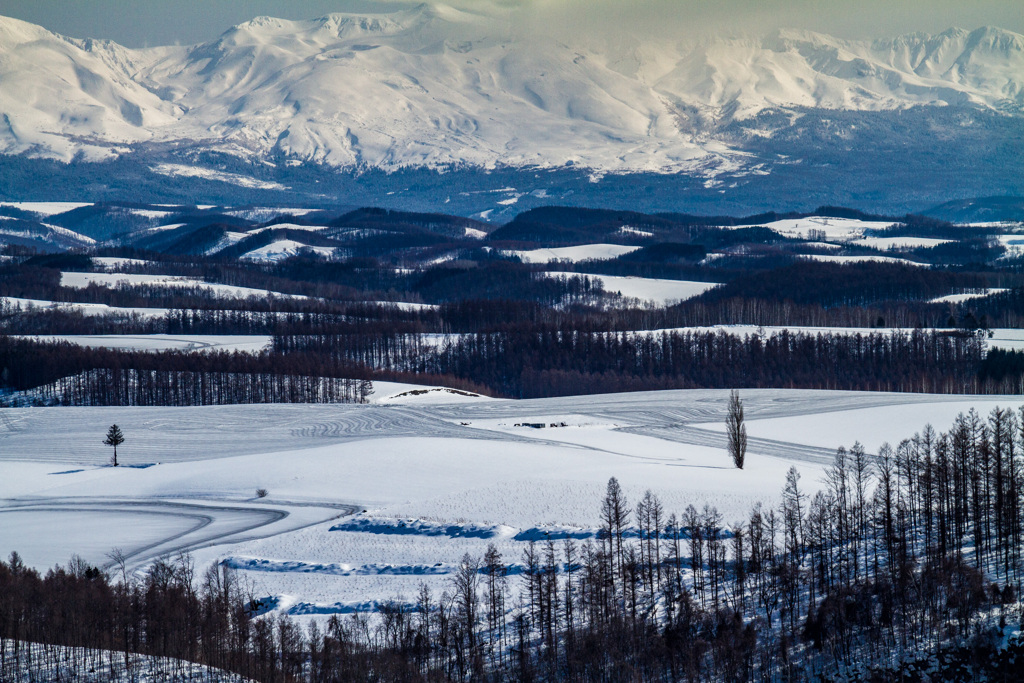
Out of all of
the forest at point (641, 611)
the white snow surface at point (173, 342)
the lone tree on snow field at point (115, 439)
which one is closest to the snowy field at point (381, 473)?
the lone tree on snow field at point (115, 439)

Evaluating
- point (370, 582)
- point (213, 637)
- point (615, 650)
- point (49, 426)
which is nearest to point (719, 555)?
point (615, 650)

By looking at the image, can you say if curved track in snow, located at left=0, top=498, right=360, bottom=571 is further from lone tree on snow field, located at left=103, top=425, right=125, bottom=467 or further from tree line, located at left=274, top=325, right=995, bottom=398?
tree line, located at left=274, top=325, right=995, bottom=398

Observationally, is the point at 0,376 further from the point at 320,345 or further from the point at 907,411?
the point at 907,411

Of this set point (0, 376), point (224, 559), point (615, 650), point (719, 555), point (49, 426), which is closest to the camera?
point (615, 650)

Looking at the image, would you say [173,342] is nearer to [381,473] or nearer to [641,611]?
[381,473]

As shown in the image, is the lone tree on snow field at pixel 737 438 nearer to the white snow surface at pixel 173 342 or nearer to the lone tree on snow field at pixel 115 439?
the lone tree on snow field at pixel 115 439
